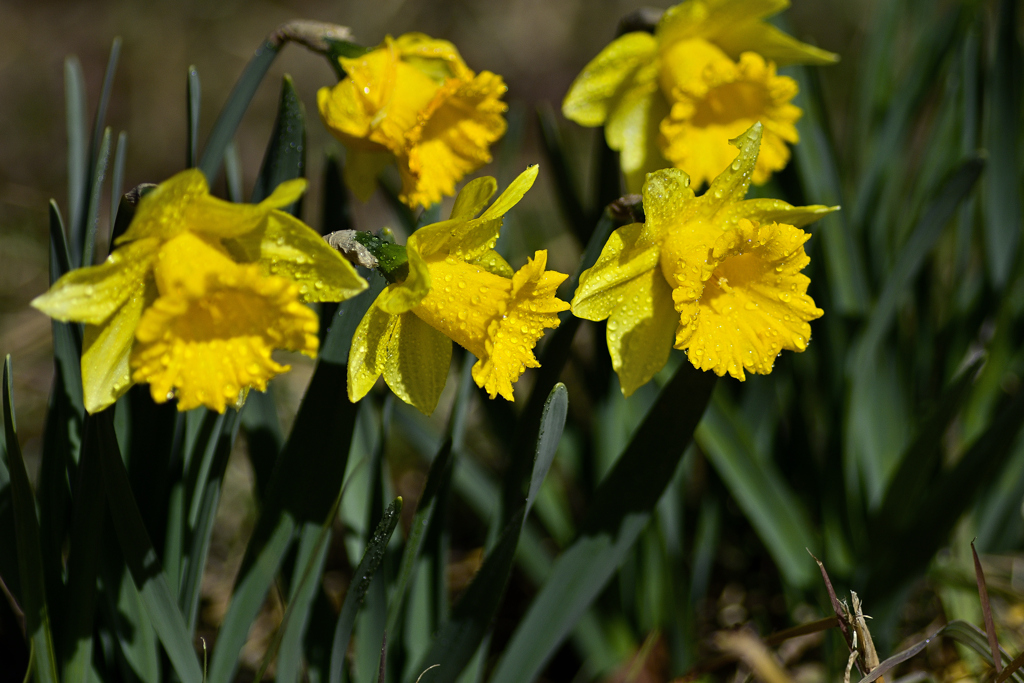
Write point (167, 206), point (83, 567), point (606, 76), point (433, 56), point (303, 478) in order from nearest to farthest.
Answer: point (167, 206), point (83, 567), point (303, 478), point (433, 56), point (606, 76)

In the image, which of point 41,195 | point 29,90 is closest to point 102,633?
point 41,195

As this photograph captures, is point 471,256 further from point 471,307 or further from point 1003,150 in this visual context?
point 1003,150

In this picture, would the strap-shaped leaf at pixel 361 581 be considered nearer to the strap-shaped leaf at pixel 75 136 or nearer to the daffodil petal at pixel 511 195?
the daffodil petal at pixel 511 195

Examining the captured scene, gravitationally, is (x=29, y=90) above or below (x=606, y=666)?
above

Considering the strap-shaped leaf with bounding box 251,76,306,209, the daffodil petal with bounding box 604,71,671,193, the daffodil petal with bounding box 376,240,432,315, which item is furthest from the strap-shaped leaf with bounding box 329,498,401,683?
the daffodil petal with bounding box 604,71,671,193

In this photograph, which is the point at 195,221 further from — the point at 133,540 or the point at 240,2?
the point at 240,2

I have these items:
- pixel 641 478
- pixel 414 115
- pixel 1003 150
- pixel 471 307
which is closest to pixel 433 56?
pixel 414 115

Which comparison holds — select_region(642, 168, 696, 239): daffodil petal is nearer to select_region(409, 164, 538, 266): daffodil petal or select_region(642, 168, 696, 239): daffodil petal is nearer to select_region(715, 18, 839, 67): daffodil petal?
select_region(409, 164, 538, 266): daffodil petal
